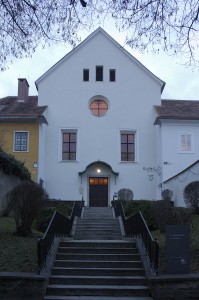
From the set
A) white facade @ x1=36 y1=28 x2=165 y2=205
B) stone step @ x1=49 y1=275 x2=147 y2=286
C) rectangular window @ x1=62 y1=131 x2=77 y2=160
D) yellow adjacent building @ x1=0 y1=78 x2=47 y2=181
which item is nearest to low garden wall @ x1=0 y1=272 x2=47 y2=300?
stone step @ x1=49 y1=275 x2=147 y2=286

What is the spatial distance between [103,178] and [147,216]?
13584 millimetres

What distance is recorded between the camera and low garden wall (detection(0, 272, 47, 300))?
10.1m

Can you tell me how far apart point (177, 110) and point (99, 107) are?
6.13 metres

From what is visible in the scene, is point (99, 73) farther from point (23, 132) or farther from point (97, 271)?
point (97, 271)

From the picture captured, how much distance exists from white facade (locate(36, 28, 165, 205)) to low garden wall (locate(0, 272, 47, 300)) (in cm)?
2212

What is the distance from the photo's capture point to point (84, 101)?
34.5 m

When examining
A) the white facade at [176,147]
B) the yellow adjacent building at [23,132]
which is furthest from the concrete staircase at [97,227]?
the yellow adjacent building at [23,132]

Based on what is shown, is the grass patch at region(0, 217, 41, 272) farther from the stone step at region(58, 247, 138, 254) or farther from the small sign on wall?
the small sign on wall

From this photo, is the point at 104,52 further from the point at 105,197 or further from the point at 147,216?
the point at 147,216

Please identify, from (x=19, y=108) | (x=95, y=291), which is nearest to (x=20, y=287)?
(x=95, y=291)

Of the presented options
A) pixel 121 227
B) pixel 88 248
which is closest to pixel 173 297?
pixel 88 248

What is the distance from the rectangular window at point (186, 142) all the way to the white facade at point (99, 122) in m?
2.32

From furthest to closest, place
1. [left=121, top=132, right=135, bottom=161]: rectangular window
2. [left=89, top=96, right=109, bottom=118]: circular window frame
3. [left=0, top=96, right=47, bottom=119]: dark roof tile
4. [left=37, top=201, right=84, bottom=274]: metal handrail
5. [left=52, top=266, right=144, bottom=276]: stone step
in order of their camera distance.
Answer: [left=89, top=96, right=109, bottom=118]: circular window frame
[left=121, top=132, right=135, bottom=161]: rectangular window
[left=0, top=96, right=47, bottom=119]: dark roof tile
[left=52, top=266, right=144, bottom=276]: stone step
[left=37, top=201, right=84, bottom=274]: metal handrail

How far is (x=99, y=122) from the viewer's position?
34.2 meters
